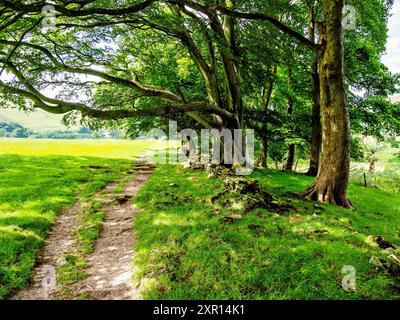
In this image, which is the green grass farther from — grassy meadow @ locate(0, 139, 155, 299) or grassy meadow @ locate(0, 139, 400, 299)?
grassy meadow @ locate(0, 139, 155, 299)

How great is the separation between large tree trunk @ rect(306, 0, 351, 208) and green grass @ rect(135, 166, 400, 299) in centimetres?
115

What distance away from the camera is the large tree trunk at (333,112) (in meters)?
10.1

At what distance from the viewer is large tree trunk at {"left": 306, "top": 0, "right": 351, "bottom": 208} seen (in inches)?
398

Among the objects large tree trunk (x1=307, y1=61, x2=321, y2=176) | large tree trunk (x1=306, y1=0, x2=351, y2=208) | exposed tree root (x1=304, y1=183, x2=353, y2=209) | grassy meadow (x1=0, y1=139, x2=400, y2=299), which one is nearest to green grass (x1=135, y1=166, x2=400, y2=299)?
grassy meadow (x1=0, y1=139, x2=400, y2=299)

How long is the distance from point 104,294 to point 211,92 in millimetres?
15136

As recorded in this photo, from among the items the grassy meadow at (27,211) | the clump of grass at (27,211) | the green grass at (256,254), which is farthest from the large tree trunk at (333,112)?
the grassy meadow at (27,211)

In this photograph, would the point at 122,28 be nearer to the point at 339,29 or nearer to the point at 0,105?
the point at 0,105

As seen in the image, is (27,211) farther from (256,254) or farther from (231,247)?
(256,254)

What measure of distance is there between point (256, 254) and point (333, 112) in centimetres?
719

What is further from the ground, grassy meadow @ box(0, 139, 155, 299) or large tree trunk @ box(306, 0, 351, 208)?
large tree trunk @ box(306, 0, 351, 208)

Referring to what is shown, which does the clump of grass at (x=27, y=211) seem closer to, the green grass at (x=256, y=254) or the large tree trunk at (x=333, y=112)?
the green grass at (x=256, y=254)

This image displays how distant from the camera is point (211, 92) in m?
18.1

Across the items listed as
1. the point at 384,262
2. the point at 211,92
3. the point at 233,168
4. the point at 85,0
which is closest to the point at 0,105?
the point at 85,0

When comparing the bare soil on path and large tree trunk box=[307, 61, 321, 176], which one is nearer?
the bare soil on path
